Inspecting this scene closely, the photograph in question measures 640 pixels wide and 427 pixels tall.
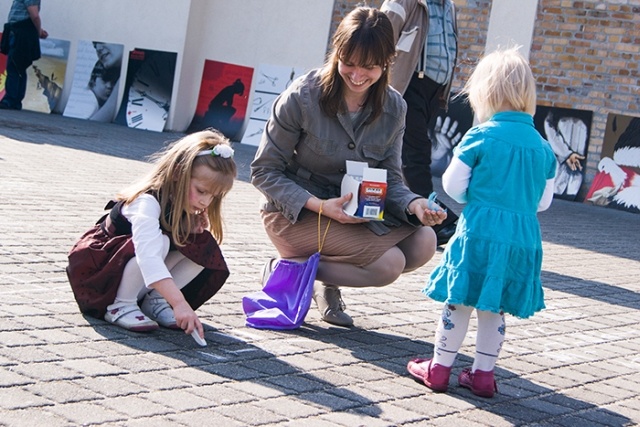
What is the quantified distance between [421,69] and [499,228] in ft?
12.6

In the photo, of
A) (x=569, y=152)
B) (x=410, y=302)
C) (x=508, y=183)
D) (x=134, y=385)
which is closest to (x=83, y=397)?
(x=134, y=385)

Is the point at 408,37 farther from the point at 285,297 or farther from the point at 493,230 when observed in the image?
the point at 493,230

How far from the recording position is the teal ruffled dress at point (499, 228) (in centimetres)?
398

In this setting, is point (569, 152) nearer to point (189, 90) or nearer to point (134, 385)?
point (189, 90)

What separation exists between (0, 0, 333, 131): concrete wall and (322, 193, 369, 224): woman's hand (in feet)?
39.3

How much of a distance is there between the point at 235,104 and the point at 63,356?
44.5 feet

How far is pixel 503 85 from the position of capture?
13.5ft

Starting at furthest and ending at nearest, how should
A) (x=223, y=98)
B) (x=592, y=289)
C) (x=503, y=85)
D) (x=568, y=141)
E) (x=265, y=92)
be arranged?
(x=223, y=98) → (x=265, y=92) → (x=568, y=141) → (x=592, y=289) → (x=503, y=85)

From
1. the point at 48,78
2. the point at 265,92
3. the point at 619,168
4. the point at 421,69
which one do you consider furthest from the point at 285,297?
the point at 48,78

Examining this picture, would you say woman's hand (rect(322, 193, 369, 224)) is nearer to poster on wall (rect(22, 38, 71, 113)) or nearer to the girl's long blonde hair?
the girl's long blonde hair

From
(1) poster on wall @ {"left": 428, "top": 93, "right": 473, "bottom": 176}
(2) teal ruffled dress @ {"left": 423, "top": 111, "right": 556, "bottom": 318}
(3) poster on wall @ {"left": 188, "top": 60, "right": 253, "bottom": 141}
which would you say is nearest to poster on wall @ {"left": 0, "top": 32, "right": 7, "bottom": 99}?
(3) poster on wall @ {"left": 188, "top": 60, "right": 253, "bottom": 141}

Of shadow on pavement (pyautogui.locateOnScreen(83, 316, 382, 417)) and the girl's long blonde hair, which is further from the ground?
the girl's long blonde hair

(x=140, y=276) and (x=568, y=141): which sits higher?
(x=568, y=141)

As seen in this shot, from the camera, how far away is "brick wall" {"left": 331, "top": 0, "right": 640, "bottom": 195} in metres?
13.8
